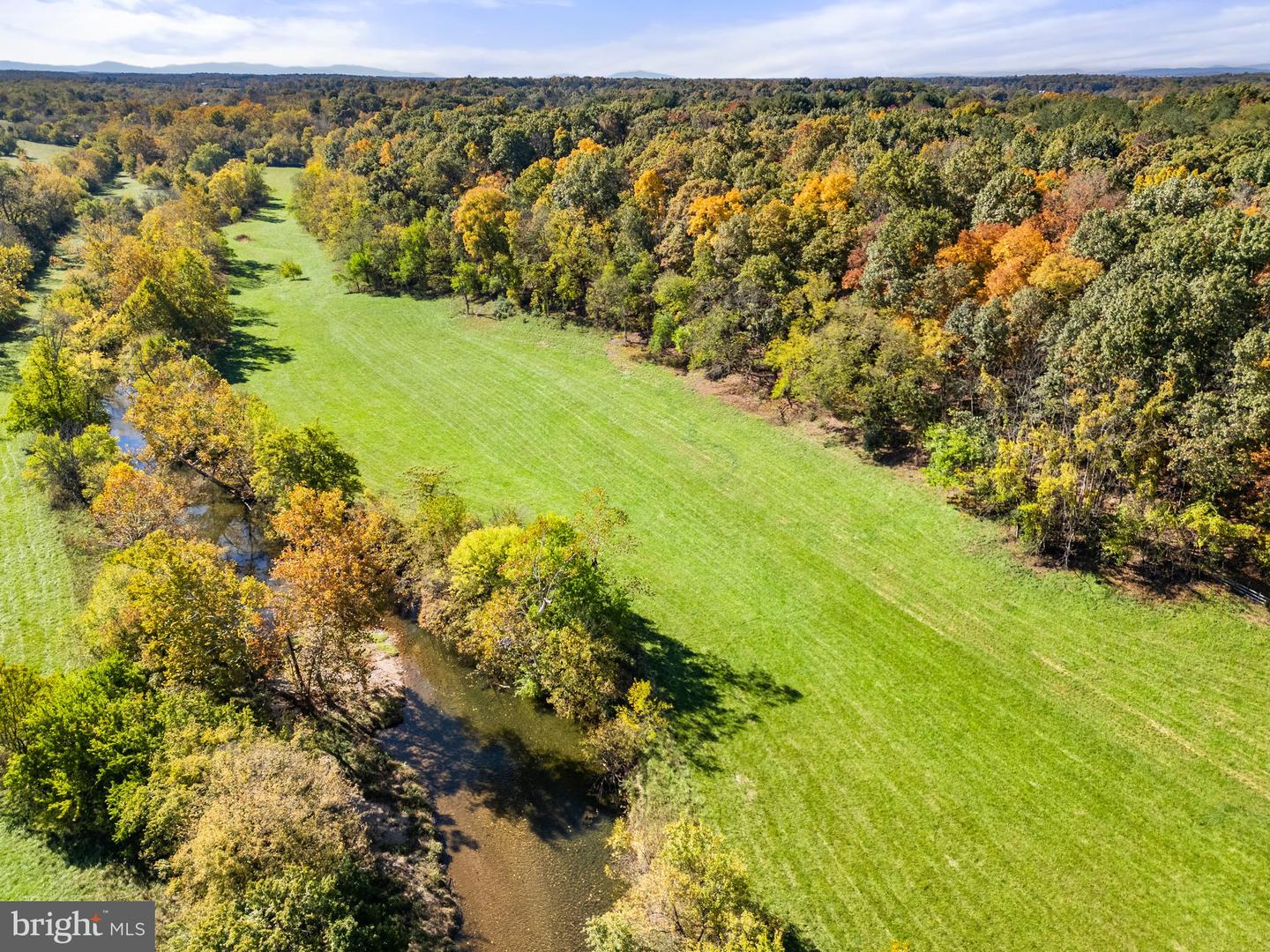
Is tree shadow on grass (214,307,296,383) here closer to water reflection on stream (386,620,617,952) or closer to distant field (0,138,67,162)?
water reflection on stream (386,620,617,952)

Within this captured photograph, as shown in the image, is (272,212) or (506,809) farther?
(272,212)

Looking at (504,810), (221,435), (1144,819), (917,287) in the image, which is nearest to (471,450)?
(221,435)

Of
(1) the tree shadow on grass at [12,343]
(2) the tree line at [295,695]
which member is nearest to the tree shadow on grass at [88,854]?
(2) the tree line at [295,695]

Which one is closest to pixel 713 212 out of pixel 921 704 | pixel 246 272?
pixel 921 704

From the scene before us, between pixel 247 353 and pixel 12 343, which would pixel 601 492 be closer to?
pixel 247 353

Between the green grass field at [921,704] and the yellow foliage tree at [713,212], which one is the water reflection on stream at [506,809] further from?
the yellow foliage tree at [713,212]

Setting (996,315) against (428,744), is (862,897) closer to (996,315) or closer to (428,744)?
(428,744)

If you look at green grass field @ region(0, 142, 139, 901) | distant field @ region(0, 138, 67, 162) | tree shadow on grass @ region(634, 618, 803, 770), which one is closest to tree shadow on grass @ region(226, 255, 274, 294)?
green grass field @ region(0, 142, 139, 901)
